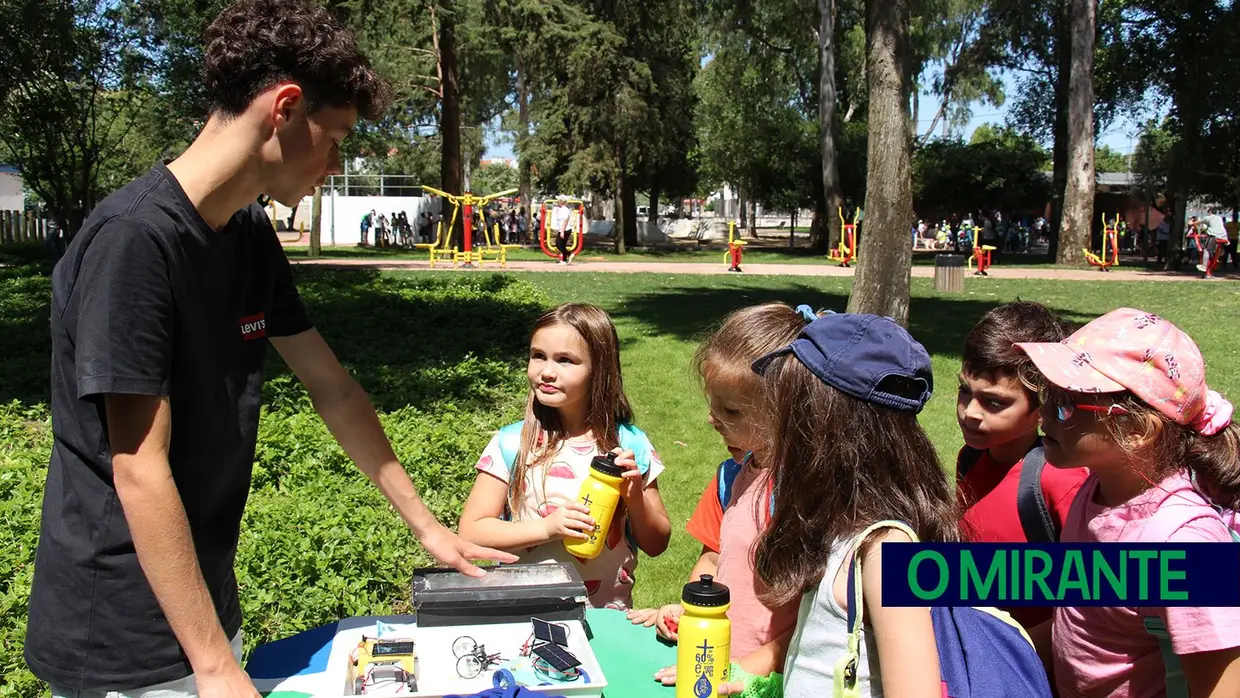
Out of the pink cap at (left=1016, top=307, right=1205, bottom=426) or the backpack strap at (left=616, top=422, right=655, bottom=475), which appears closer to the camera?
the pink cap at (left=1016, top=307, right=1205, bottom=426)

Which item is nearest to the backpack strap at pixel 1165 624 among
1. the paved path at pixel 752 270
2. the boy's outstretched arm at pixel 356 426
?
the boy's outstretched arm at pixel 356 426

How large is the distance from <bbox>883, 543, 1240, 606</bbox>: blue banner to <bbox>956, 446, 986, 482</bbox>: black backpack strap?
167 cm

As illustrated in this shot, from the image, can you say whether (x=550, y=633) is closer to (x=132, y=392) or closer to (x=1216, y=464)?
(x=132, y=392)

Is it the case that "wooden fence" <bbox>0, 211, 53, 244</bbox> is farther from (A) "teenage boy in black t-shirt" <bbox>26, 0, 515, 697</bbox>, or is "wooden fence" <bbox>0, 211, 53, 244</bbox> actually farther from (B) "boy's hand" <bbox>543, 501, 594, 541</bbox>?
(A) "teenage boy in black t-shirt" <bbox>26, 0, 515, 697</bbox>

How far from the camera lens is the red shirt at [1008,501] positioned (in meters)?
2.56

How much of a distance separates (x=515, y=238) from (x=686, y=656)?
43083 mm

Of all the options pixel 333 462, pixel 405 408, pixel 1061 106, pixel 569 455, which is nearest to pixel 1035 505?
pixel 569 455

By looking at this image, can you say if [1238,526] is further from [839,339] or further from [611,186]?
[611,186]

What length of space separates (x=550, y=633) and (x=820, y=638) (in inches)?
26.6

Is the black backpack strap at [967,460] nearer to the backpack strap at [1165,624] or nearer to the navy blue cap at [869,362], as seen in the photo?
the backpack strap at [1165,624]

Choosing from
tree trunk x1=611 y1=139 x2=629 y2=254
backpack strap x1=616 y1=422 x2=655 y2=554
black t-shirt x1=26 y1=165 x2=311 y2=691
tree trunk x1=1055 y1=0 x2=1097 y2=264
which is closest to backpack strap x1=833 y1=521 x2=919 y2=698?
black t-shirt x1=26 y1=165 x2=311 y2=691

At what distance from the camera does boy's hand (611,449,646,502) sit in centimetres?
263

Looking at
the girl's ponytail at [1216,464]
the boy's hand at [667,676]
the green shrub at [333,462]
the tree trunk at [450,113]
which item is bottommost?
the green shrub at [333,462]

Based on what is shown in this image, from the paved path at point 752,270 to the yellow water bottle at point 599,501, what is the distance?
2008cm
